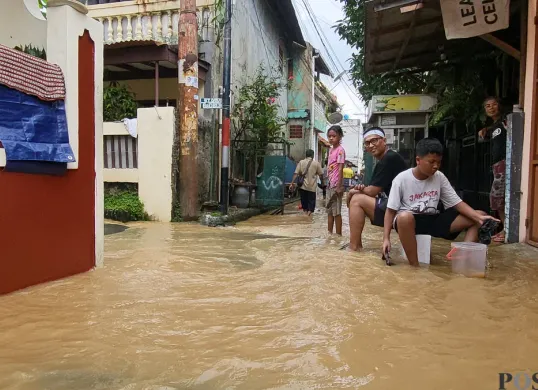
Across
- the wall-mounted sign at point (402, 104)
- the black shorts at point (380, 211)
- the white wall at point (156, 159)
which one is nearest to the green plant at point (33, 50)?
the white wall at point (156, 159)

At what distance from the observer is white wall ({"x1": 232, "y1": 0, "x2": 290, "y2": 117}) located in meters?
11.3

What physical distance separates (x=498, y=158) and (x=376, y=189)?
6.95 ft

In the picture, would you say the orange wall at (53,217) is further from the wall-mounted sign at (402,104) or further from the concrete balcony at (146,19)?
the concrete balcony at (146,19)

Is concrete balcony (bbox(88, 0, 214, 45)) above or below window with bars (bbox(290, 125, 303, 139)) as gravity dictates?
above

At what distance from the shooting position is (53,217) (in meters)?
3.69

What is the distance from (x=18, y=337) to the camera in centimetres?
253

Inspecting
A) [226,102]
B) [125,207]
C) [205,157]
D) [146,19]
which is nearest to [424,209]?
[226,102]

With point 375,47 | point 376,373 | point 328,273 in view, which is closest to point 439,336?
point 376,373

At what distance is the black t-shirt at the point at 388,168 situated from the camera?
4.71m

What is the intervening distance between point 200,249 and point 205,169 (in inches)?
171

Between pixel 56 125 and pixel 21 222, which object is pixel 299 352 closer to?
pixel 21 222

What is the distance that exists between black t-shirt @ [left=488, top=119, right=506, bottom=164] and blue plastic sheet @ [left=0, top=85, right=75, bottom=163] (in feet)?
16.0

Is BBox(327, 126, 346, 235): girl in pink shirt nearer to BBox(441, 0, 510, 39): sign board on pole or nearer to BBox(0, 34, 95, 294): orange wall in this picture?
BBox(441, 0, 510, 39): sign board on pole

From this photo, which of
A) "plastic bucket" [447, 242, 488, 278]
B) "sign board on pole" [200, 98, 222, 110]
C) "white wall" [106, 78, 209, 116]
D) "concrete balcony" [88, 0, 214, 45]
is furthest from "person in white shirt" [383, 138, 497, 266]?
"white wall" [106, 78, 209, 116]
